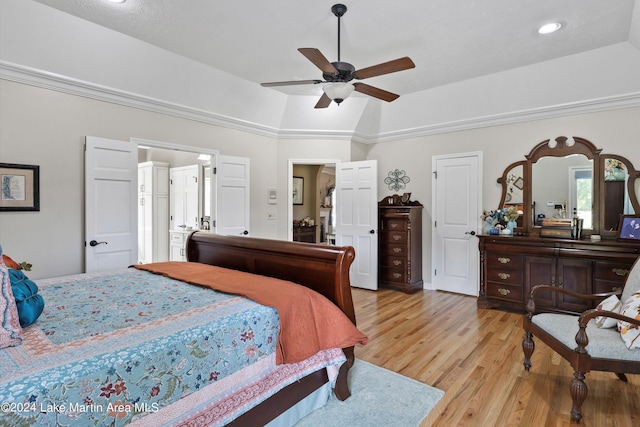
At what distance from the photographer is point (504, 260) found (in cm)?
410

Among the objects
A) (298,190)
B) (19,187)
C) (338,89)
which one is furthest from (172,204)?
(338,89)

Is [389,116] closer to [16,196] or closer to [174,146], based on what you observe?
[174,146]

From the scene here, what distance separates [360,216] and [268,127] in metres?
2.02

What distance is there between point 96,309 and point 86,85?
2.75 meters

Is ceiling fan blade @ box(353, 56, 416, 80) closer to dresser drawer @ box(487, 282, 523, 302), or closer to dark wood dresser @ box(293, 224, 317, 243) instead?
dresser drawer @ box(487, 282, 523, 302)

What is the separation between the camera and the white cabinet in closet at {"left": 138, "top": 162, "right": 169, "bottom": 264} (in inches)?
247

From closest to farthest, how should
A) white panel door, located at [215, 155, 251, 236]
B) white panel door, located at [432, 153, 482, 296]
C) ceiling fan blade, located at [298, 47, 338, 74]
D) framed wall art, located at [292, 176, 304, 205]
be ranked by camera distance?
ceiling fan blade, located at [298, 47, 338, 74] → white panel door, located at [215, 155, 251, 236] → white panel door, located at [432, 153, 482, 296] → framed wall art, located at [292, 176, 304, 205]

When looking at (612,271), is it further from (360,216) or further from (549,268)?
(360,216)

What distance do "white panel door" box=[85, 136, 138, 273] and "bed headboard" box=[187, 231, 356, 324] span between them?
1.24m

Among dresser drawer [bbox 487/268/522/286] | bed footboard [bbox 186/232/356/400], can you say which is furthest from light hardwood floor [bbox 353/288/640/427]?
bed footboard [bbox 186/232/356/400]

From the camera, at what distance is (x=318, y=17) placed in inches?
117

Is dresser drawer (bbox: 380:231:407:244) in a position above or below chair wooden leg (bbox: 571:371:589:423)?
above

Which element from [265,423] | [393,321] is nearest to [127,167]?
[265,423]

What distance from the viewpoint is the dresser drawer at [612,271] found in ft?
11.0
